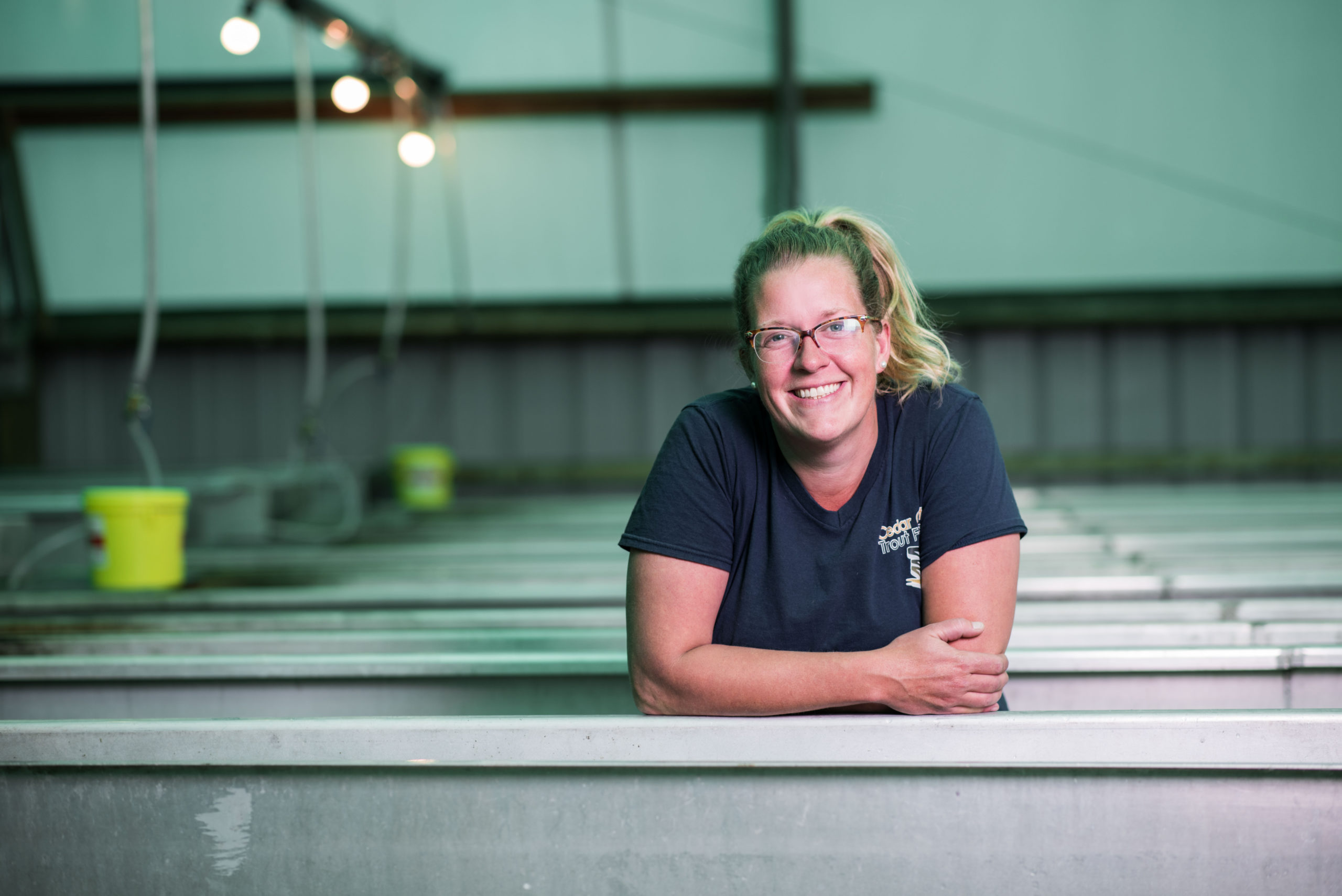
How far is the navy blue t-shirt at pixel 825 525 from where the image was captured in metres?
1.13

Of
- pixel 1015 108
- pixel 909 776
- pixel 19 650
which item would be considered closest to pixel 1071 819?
pixel 909 776

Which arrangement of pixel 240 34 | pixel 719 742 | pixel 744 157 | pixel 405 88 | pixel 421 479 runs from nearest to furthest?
pixel 719 742, pixel 240 34, pixel 405 88, pixel 421 479, pixel 744 157

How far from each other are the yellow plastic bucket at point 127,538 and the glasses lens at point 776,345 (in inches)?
65.7

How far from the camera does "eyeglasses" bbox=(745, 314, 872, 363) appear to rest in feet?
3.66

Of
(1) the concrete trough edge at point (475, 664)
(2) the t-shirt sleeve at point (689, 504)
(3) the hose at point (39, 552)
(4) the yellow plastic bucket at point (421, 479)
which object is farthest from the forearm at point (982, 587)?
(4) the yellow plastic bucket at point (421, 479)

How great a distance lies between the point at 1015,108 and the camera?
13.3ft

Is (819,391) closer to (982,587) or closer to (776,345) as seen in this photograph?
(776,345)

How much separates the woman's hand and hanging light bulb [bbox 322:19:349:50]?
2653mm

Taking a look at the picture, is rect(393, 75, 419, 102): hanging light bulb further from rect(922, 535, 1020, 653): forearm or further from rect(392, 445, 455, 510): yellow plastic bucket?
rect(922, 535, 1020, 653): forearm

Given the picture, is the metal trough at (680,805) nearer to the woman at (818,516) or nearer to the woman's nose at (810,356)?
the woman at (818,516)

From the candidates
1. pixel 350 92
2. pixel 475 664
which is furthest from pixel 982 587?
pixel 350 92

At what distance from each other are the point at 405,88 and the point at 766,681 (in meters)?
2.82

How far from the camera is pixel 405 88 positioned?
10.7 ft

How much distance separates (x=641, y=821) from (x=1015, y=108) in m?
3.79
